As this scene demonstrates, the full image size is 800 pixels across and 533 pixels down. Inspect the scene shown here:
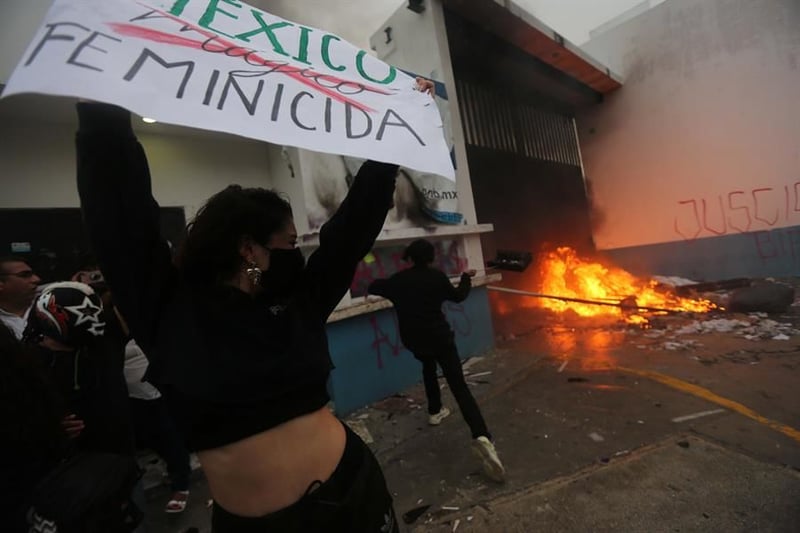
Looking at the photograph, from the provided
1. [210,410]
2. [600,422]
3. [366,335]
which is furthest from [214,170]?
[600,422]

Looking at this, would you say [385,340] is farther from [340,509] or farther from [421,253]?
[340,509]

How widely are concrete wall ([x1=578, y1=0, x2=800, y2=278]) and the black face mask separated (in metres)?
10.2

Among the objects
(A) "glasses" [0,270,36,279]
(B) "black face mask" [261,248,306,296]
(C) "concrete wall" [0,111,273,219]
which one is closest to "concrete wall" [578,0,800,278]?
(C) "concrete wall" [0,111,273,219]

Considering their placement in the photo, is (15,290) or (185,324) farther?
(15,290)

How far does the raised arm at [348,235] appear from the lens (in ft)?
4.33

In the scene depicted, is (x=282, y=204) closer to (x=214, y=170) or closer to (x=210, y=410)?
(x=210, y=410)

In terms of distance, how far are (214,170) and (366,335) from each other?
105 inches

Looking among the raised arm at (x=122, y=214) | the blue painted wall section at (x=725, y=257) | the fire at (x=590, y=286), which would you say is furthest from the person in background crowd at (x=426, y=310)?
the blue painted wall section at (x=725, y=257)

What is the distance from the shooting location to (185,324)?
103 centimetres

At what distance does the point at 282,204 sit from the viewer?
129cm

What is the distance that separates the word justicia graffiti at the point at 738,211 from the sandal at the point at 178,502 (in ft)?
34.4

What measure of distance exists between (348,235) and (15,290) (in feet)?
9.05

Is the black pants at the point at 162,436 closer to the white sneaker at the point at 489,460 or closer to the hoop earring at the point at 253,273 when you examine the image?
the white sneaker at the point at 489,460

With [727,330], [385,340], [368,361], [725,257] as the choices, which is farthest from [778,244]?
[368,361]
